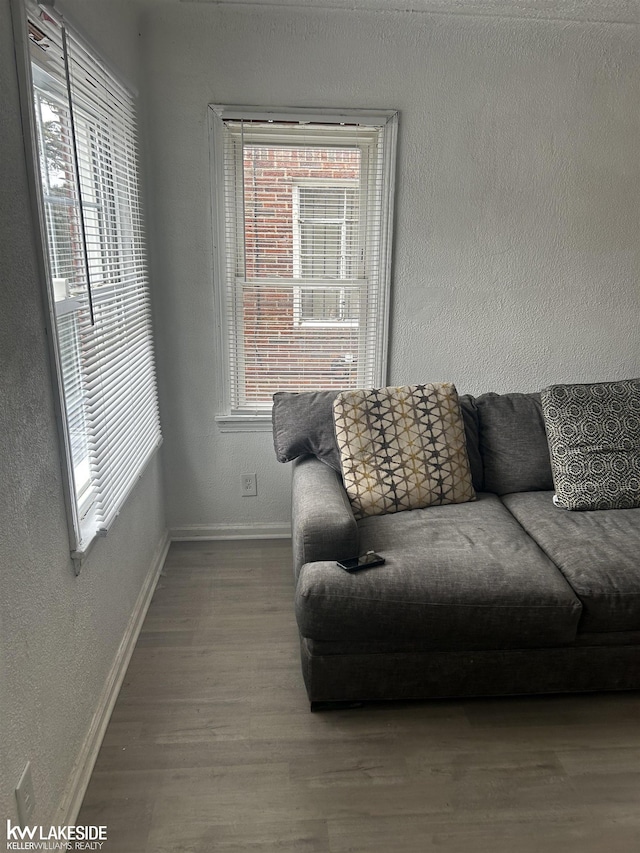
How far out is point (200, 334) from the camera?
3098 mm

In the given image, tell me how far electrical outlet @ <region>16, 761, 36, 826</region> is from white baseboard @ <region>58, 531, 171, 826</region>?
0.73 feet

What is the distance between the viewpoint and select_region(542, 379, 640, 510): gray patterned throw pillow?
2584mm

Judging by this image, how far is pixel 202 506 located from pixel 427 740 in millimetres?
1738

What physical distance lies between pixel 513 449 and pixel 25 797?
85.5 inches

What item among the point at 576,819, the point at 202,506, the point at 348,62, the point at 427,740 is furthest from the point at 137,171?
the point at 576,819

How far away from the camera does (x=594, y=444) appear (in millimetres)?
2633

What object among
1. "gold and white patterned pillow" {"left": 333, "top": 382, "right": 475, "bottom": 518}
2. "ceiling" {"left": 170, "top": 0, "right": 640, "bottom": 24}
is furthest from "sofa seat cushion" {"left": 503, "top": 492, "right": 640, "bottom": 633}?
"ceiling" {"left": 170, "top": 0, "right": 640, "bottom": 24}

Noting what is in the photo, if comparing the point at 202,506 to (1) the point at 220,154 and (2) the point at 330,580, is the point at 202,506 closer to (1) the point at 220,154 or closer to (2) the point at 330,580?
(2) the point at 330,580

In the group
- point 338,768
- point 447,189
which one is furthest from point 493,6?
point 338,768

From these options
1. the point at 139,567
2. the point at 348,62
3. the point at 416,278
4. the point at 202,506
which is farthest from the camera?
the point at 202,506

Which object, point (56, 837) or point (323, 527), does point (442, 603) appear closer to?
point (323, 527)

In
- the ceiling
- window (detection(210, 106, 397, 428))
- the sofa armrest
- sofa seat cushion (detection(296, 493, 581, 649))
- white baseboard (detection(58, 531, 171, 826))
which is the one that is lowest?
white baseboard (detection(58, 531, 171, 826))

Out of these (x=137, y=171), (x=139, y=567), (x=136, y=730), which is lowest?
(x=136, y=730)

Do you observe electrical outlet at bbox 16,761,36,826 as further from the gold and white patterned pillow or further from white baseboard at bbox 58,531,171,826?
the gold and white patterned pillow
